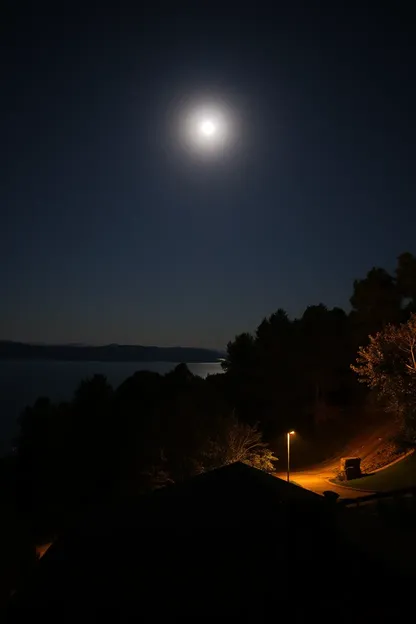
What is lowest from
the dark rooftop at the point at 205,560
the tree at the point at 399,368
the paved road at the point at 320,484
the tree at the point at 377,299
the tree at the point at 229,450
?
the paved road at the point at 320,484

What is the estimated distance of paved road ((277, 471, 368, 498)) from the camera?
2182 cm

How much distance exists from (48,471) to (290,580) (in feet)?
140

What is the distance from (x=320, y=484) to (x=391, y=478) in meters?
4.87

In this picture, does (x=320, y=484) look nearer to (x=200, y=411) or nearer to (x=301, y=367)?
(x=200, y=411)

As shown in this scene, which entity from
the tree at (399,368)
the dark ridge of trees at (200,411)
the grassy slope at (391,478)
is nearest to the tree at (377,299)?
the dark ridge of trees at (200,411)

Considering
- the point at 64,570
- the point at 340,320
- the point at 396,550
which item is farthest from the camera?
the point at 340,320

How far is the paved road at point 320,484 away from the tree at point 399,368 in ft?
14.3

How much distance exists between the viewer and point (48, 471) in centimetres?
4341

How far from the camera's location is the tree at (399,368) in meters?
22.4

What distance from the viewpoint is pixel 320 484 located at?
25656 millimetres

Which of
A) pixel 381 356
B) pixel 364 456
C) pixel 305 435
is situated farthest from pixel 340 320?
pixel 381 356

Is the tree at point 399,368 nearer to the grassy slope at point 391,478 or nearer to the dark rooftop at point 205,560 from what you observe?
the grassy slope at point 391,478

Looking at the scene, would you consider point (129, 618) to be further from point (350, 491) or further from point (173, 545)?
point (350, 491)

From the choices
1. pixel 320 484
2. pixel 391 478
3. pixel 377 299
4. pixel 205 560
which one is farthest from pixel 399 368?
pixel 205 560
